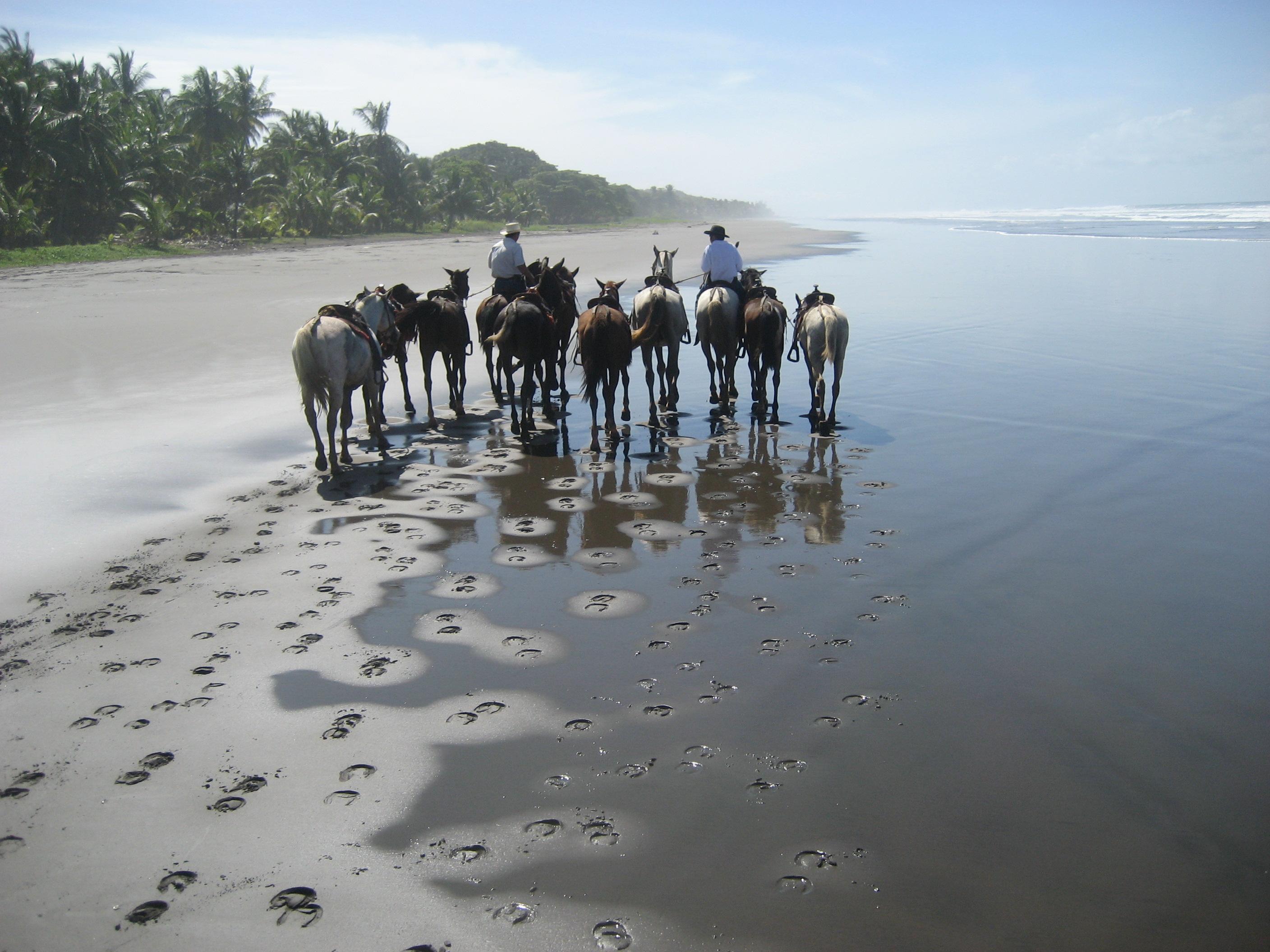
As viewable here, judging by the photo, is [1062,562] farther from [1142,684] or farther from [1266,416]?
[1266,416]

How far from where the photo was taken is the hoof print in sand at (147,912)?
9.60ft

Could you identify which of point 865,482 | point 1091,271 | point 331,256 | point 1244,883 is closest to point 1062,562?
point 865,482

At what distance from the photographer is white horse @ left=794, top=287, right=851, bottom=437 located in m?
9.68

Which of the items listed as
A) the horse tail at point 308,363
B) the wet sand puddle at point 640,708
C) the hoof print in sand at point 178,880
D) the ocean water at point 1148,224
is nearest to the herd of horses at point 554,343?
the horse tail at point 308,363

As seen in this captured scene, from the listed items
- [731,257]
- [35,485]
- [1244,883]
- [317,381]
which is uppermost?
[731,257]

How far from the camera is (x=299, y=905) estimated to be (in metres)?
2.99

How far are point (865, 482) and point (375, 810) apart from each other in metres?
5.52

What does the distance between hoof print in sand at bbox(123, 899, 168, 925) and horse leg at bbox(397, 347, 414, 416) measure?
27.2 ft

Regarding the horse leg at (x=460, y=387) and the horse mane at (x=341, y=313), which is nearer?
the horse mane at (x=341, y=313)

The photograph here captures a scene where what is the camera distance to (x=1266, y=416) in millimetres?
9539

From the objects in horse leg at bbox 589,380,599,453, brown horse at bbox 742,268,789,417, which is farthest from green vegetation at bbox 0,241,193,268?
brown horse at bbox 742,268,789,417

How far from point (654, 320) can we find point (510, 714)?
712 cm

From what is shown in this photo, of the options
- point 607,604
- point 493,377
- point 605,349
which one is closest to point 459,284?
point 493,377

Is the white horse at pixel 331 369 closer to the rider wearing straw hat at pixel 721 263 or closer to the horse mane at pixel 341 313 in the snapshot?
the horse mane at pixel 341 313
